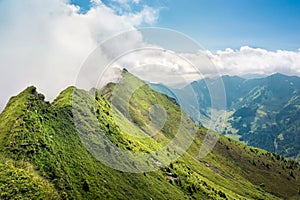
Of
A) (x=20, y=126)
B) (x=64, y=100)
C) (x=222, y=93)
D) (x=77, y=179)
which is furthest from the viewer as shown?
(x=64, y=100)

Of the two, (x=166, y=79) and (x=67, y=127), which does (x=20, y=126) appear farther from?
(x=166, y=79)

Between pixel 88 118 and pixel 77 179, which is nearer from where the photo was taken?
pixel 77 179

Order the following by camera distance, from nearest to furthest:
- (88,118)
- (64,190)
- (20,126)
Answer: (64,190) → (20,126) → (88,118)

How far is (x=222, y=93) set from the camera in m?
49.3

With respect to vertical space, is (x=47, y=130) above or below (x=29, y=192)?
above

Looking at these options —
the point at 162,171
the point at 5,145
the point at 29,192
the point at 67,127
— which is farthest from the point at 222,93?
the point at 162,171

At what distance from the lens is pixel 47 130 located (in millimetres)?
140625

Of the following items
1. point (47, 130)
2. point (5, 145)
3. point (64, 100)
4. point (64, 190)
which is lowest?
point (64, 190)

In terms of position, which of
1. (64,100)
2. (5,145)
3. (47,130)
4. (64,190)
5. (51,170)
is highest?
(64,100)

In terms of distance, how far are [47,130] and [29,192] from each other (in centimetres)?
4686

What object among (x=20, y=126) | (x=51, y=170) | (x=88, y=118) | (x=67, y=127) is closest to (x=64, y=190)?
(x=51, y=170)

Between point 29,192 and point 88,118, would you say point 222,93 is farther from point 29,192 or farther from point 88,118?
point 88,118

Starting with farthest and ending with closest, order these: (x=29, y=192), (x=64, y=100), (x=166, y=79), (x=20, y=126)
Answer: (x=64, y=100) < (x=20, y=126) < (x=29, y=192) < (x=166, y=79)

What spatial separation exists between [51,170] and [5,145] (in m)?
20.6
